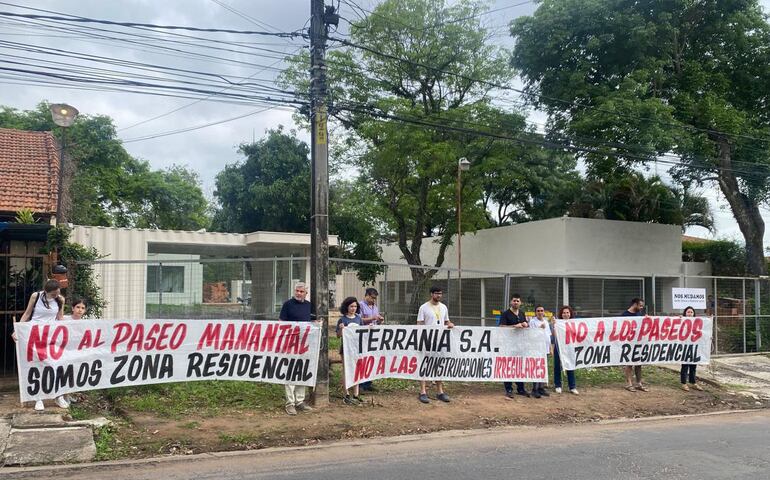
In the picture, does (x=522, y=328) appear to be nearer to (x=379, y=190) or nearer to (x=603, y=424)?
(x=603, y=424)

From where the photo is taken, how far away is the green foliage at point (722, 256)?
85.6ft

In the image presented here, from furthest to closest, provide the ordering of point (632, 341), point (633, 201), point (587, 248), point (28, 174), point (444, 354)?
point (633, 201), point (587, 248), point (28, 174), point (632, 341), point (444, 354)

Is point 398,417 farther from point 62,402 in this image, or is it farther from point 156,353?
point 62,402

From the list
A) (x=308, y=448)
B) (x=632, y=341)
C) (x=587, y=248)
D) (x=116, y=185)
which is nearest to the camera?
(x=308, y=448)

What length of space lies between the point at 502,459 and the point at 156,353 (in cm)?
A: 497

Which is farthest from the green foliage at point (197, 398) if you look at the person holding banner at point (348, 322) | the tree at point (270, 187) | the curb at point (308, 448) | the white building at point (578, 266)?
the tree at point (270, 187)

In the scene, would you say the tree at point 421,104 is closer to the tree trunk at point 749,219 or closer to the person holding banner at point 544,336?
the tree trunk at point 749,219

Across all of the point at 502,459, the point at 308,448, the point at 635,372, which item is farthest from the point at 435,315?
the point at 635,372

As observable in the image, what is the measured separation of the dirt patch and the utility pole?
2.74ft

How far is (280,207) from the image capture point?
110 ft

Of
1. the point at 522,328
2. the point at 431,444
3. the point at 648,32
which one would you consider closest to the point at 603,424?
the point at 522,328

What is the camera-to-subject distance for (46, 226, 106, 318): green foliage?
10.9 metres

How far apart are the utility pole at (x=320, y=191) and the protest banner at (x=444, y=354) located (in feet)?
1.39

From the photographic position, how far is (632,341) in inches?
501
